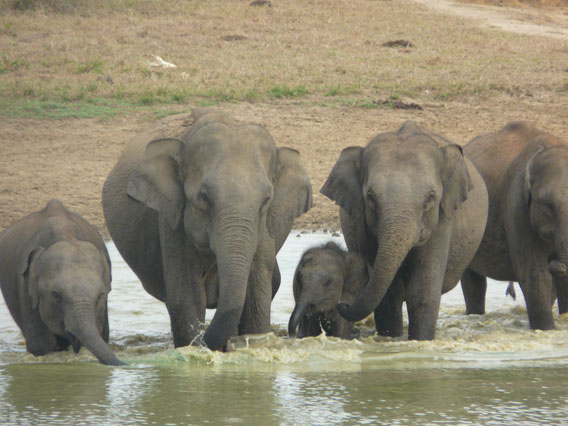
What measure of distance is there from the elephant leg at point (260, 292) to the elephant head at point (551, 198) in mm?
2099

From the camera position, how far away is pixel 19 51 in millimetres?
18750

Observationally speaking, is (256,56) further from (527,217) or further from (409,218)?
(409,218)

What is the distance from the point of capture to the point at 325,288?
23.7ft

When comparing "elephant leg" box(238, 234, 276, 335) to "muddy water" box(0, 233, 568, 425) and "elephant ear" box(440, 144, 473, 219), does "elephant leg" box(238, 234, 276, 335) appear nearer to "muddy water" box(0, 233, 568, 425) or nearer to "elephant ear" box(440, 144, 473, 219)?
"muddy water" box(0, 233, 568, 425)

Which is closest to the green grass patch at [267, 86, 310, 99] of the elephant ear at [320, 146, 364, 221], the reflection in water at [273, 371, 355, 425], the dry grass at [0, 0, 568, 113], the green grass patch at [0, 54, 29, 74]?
the dry grass at [0, 0, 568, 113]

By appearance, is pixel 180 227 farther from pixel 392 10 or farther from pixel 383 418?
pixel 392 10

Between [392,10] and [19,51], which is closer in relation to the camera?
[19,51]

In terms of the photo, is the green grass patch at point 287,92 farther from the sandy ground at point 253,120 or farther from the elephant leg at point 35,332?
the elephant leg at point 35,332

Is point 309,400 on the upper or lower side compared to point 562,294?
lower

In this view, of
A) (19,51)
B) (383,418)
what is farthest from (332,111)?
(383,418)

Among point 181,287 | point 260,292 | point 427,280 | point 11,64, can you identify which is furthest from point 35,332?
point 11,64

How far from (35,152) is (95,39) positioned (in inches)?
278

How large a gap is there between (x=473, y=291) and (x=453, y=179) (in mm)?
2430

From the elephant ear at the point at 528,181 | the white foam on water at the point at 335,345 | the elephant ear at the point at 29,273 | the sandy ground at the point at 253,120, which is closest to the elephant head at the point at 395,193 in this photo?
the white foam on water at the point at 335,345
